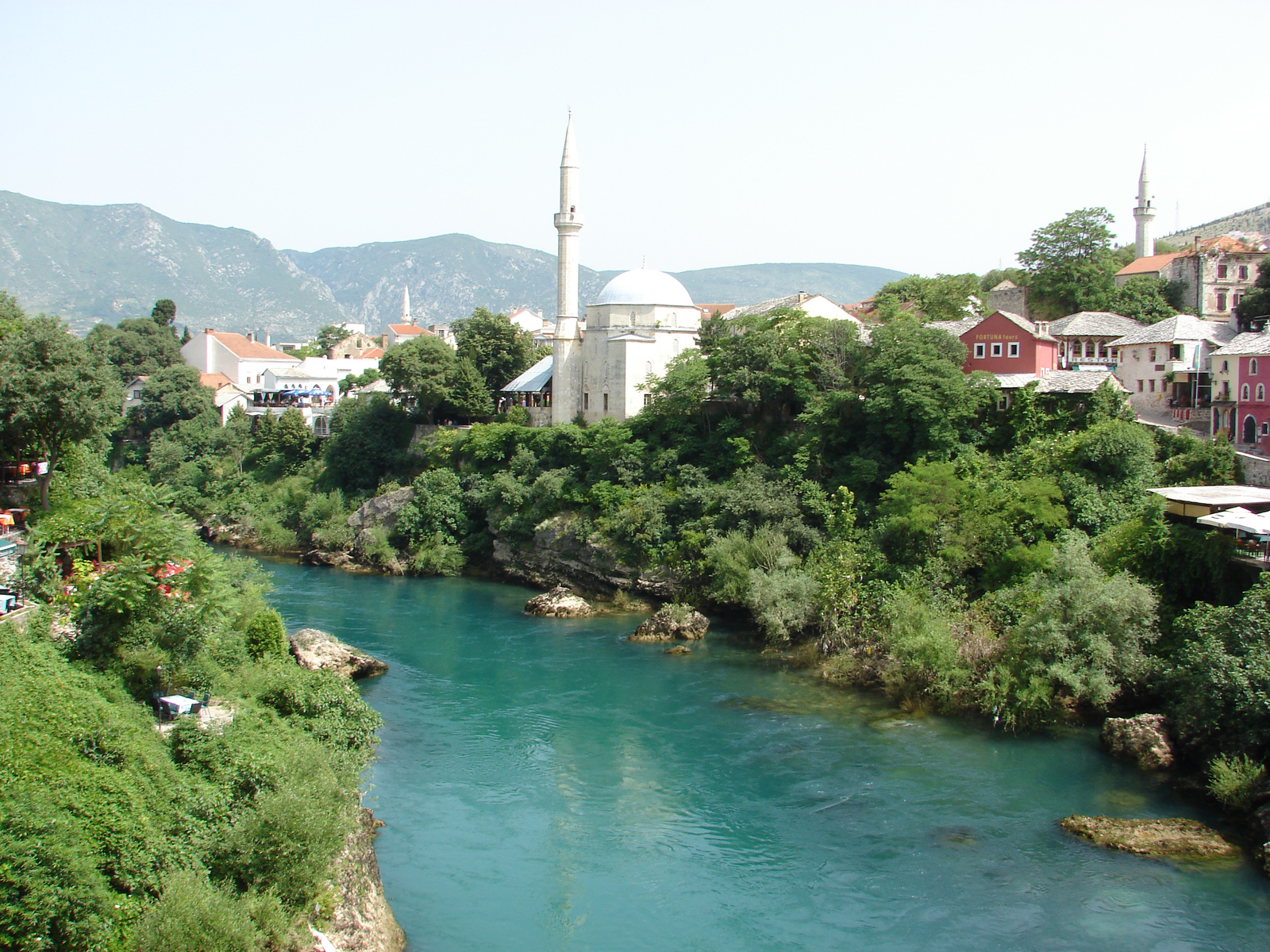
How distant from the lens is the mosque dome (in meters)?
44.9

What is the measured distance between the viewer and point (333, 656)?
26891 millimetres

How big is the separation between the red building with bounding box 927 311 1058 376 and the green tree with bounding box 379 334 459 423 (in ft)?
74.5

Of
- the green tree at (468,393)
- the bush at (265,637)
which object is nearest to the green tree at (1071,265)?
the green tree at (468,393)

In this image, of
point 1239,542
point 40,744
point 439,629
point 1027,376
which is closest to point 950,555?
point 1239,542

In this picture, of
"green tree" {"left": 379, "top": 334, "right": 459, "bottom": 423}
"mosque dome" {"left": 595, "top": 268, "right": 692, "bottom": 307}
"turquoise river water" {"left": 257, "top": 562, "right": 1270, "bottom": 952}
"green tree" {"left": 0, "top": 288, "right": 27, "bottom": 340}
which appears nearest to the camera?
"turquoise river water" {"left": 257, "top": 562, "right": 1270, "bottom": 952}

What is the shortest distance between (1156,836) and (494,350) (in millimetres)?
39584

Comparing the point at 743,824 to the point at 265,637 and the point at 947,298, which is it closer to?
the point at 265,637

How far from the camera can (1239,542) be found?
23.1 metres

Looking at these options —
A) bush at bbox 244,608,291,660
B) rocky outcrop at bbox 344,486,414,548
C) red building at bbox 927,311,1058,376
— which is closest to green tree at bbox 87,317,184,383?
rocky outcrop at bbox 344,486,414,548

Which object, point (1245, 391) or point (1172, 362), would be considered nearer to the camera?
point (1245, 391)

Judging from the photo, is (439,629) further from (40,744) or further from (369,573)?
(40,744)

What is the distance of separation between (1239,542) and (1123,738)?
218 inches

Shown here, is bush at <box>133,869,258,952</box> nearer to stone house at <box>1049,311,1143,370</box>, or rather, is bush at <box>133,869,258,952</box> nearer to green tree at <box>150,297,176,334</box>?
stone house at <box>1049,311,1143,370</box>

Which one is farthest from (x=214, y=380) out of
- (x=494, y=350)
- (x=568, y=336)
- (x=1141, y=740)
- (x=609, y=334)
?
(x=1141, y=740)
